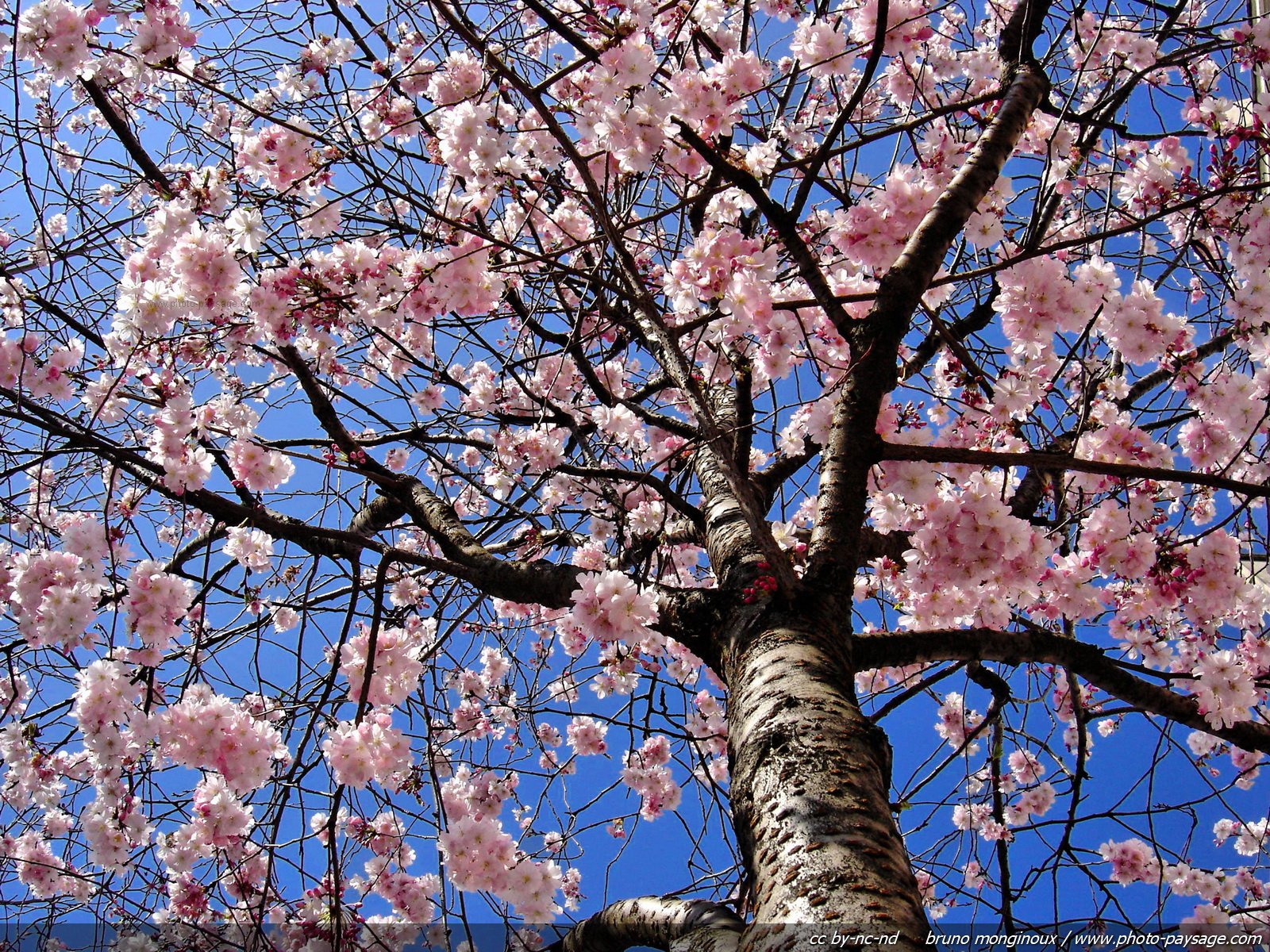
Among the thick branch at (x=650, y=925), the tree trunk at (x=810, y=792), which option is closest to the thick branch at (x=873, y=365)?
the tree trunk at (x=810, y=792)

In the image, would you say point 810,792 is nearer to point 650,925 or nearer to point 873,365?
point 650,925

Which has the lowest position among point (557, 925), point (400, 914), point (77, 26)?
point (557, 925)

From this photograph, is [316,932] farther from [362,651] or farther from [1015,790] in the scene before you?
[1015,790]

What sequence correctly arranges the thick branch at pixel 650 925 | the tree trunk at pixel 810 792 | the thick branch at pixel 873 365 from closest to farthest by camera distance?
the tree trunk at pixel 810 792 < the thick branch at pixel 650 925 < the thick branch at pixel 873 365

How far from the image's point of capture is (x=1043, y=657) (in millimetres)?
2229

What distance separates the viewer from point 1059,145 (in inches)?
116

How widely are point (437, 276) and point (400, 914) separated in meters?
2.44

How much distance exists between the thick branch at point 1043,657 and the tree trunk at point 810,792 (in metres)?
0.26

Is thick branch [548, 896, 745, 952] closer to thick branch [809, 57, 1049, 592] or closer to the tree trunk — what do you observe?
the tree trunk

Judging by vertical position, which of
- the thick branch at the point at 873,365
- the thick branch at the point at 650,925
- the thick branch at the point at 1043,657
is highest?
the thick branch at the point at 873,365

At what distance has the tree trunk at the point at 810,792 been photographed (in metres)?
1.15

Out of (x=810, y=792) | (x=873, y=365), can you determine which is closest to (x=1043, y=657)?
(x=873, y=365)

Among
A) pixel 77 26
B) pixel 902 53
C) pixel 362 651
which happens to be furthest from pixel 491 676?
pixel 902 53

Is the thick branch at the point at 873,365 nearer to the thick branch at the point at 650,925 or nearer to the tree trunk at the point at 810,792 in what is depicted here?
the tree trunk at the point at 810,792
